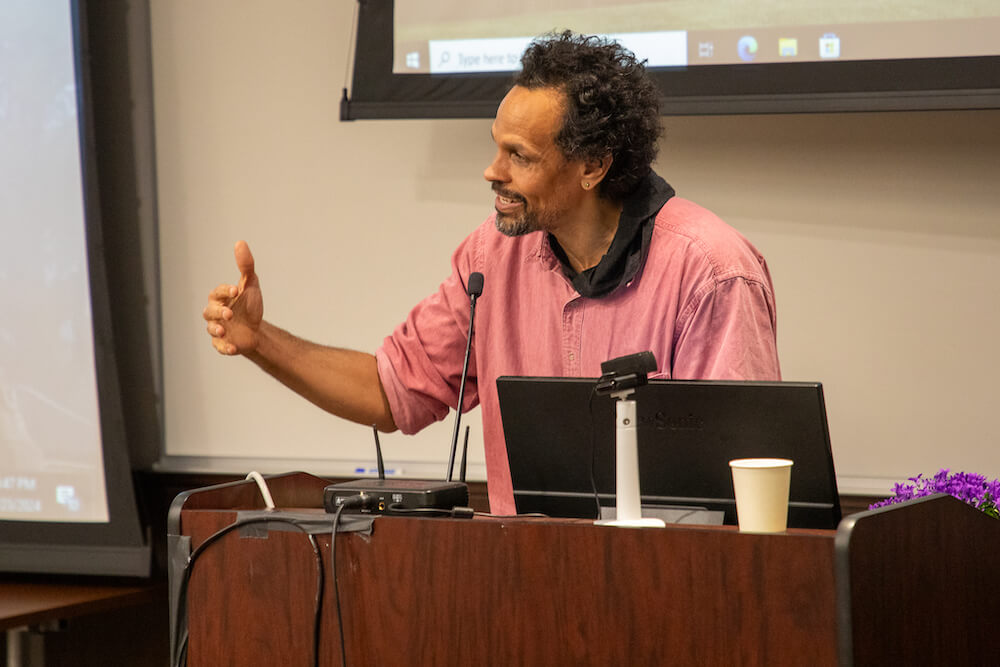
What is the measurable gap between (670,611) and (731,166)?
1625mm

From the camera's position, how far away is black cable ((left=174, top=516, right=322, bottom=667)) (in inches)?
46.1

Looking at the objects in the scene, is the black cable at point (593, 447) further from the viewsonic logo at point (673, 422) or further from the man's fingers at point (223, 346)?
the man's fingers at point (223, 346)

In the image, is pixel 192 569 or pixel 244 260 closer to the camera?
pixel 192 569

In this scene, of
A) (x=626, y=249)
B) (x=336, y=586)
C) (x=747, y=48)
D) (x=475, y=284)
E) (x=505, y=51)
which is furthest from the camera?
(x=505, y=51)

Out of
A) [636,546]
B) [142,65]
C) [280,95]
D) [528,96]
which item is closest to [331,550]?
[636,546]

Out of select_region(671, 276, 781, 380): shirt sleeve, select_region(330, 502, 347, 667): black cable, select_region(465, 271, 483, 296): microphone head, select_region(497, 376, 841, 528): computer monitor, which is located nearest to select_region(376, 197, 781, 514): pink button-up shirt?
select_region(671, 276, 781, 380): shirt sleeve

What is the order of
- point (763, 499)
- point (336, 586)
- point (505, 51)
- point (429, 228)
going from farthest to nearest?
point (429, 228) → point (505, 51) → point (336, 586) → point (763, 499)

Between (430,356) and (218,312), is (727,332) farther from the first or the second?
(218,312)

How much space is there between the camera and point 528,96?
185 cm

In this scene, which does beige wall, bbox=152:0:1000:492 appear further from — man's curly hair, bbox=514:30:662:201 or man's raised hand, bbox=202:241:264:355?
man's raised hand, bbox=202:241:264:355

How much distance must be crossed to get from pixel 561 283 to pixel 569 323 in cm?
7

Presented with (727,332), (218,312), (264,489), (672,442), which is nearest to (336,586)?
(264,489)

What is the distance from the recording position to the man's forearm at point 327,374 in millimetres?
1860

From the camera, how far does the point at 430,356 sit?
1.99m
